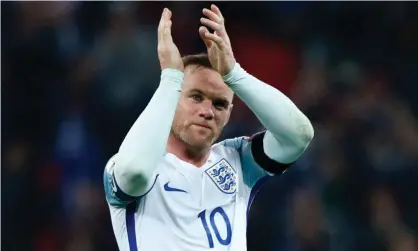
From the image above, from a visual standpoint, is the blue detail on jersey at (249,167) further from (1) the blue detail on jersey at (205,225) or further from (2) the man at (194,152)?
(1) the blue detail on jersey at (205,225)

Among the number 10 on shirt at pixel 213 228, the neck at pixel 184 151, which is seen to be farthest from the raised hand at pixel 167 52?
the number 10 on shirt at pixel 213 228

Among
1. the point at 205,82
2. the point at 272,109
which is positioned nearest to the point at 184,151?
the point at 205,82

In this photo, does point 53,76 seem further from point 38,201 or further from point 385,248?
point 385,248

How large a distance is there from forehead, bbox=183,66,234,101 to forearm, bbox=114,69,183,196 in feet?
0.69

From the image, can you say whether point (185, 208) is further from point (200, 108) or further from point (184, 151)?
point (200, 108)

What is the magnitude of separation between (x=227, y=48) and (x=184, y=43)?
3252 millimetres

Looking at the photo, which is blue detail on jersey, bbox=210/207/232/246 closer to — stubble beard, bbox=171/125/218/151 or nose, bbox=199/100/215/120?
stubble beard, bbox=171/125/218/151

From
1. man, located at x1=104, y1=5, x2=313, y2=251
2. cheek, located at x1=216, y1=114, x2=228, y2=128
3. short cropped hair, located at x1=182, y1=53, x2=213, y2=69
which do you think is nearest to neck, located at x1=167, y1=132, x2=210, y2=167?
man, located at x1=104, y1=5, x2=313, y2=251

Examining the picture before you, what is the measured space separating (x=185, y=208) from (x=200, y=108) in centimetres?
38

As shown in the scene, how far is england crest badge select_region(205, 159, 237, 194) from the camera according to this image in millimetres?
3064

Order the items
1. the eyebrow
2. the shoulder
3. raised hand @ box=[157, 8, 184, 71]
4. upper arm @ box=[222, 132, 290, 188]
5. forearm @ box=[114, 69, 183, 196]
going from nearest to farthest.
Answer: forearm @ box=[114, 69, 183, 196] → raised hand @ box=[157, 8, 184, 71] → the eyebrow → upper arm @ box=[222, 132, 290, 188] → the shoulder

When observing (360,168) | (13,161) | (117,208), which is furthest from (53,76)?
(117,208)

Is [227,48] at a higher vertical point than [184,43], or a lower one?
lower

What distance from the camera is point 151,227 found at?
2869mm
